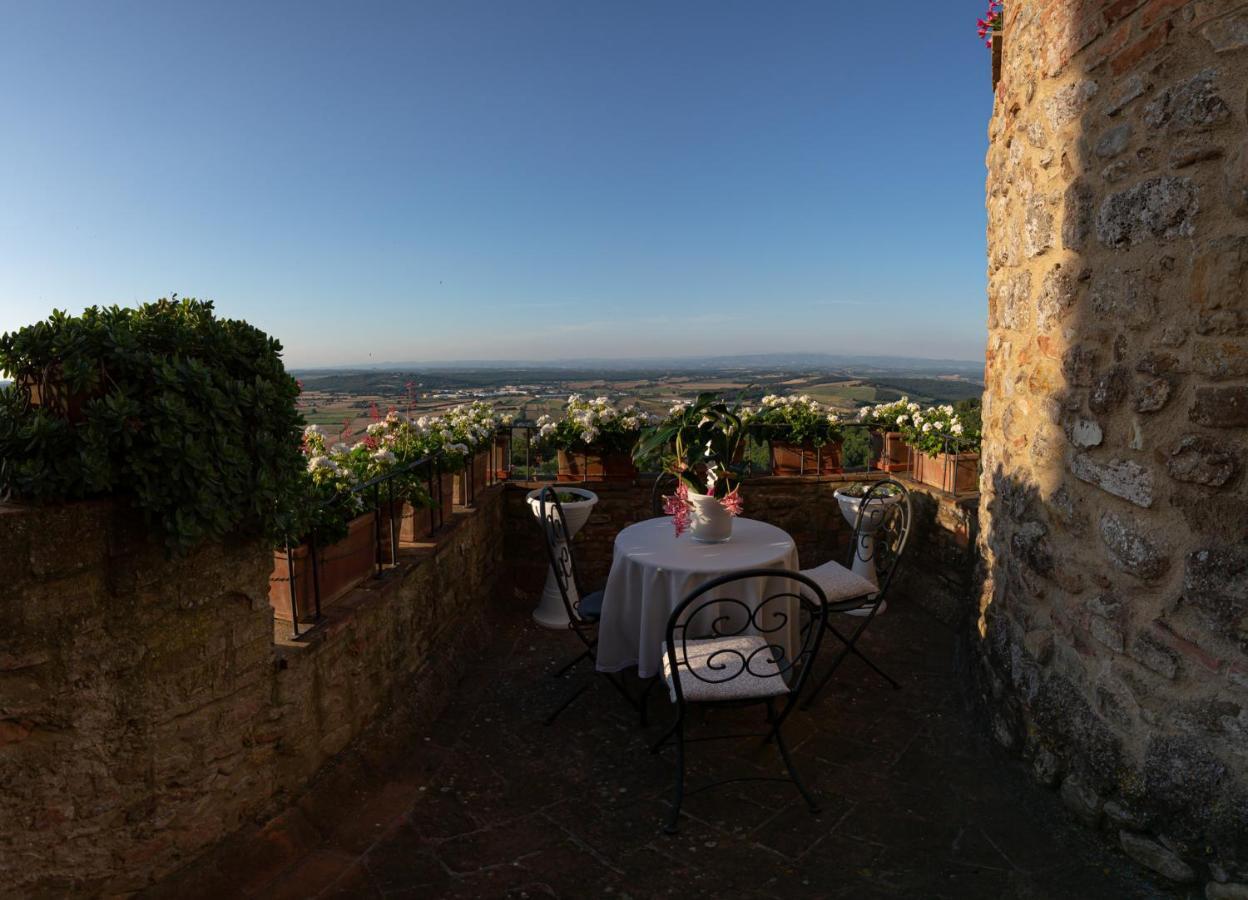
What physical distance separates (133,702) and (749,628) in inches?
88.0

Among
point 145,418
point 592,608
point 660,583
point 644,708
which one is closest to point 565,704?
point 644,708

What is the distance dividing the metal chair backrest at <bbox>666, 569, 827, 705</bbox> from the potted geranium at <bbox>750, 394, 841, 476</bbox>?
2.37 meters

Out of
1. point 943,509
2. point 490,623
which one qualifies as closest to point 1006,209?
point 943,509

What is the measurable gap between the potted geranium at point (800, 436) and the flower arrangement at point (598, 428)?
924 mm

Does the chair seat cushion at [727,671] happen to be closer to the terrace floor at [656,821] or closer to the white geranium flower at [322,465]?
the terrace floor at [656,821]

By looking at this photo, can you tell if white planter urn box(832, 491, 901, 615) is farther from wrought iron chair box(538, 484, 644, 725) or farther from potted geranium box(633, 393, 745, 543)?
wrought iron chair box(538, 484, 644, 725)

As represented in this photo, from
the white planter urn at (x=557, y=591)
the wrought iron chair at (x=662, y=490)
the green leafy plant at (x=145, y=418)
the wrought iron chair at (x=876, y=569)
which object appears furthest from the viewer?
the wrought iron chair at (x=662, y=490)

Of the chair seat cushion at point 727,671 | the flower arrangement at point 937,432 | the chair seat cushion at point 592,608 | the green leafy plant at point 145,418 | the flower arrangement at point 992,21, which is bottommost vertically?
the chair seat cushion at point 592,608

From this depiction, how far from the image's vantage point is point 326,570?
115 inches

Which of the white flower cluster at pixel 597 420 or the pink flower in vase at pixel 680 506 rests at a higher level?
the white flower cluster at pixel 597 420

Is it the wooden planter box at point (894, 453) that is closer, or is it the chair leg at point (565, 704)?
the chair leg at point (565, 704)

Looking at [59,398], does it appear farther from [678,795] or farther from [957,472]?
[957,472]

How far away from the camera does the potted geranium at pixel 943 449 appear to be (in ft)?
16.7

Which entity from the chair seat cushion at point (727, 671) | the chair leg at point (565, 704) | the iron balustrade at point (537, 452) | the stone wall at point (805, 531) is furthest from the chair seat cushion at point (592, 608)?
the iron balustrade at point (537, 452)
